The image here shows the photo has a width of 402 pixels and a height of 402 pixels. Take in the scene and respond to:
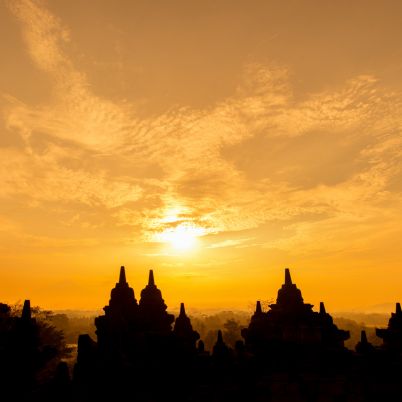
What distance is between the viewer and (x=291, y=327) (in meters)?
23.2

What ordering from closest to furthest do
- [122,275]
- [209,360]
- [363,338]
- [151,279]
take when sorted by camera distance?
[209,360] → [363,338] → [122,275] → [151,279]

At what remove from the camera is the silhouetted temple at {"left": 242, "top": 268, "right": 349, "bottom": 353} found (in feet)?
74.3

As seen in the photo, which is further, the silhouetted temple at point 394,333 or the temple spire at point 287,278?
the temple spire at point 287,278

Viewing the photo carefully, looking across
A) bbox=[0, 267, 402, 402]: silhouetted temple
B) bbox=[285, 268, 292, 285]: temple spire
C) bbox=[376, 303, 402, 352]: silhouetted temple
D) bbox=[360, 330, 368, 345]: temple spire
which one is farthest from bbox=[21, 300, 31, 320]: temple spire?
bbox=[376, 303, 402, 352]: silhouetted temple

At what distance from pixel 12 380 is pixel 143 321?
8.62 metres

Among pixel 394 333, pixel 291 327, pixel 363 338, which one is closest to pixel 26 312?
pixel 291 327

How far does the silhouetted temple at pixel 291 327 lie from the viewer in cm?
2264

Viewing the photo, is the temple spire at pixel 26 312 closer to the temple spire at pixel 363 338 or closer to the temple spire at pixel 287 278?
the temple spire at pixel 287 278

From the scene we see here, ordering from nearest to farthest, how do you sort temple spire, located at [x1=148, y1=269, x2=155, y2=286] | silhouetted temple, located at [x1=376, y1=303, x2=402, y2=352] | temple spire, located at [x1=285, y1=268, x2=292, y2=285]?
1. silhouetted temple, located at [x1=376, y1=303, x2=402, y2=352]
2. temple spire, located at [x1=148, y1=269, x2=155, y2=286]
3. temple spire, located at [x1=285, y1=268, x2=292, y2=285]

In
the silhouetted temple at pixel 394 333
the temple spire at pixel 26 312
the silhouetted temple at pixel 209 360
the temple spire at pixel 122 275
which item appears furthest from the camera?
the temple spire at pixel 122 275

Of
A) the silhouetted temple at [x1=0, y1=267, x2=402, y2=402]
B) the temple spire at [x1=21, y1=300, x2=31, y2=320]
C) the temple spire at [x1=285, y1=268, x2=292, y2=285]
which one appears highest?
the temple spire at [x1=285, y1=268, x2=292, y2=285]

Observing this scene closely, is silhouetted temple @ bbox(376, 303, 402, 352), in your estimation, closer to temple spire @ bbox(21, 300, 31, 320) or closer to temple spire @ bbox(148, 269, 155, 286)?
temple spire @ bbox(148, 269, 155, 286)

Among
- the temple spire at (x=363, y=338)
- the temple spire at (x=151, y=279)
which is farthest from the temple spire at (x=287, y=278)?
the temple spire at (x=151, y=279)

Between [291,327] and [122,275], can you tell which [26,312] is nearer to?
[122,275]
